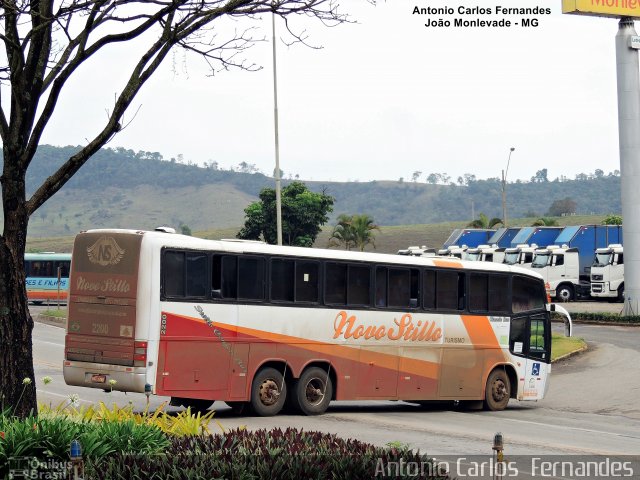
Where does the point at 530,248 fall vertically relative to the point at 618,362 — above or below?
above

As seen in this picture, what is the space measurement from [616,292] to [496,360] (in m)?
39.5

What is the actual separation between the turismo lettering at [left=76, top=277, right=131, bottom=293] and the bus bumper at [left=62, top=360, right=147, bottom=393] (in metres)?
1.30

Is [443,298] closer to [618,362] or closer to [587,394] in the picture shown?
[587,394]

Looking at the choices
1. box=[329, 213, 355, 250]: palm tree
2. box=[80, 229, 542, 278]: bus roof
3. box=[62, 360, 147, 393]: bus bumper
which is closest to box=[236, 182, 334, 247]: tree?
box=[329, 213, 355, 250]: palm tree

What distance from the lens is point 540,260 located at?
2485 inches

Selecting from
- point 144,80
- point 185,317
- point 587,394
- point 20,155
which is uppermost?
point 144,80

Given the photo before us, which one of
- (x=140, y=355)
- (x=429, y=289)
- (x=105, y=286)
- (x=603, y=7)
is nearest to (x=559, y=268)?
(x=603, y=7)

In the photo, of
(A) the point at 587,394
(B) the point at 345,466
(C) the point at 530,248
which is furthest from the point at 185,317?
(C) the point at 530,248

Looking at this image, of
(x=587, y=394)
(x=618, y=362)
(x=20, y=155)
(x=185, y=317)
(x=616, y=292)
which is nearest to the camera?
(x=20, y=155)

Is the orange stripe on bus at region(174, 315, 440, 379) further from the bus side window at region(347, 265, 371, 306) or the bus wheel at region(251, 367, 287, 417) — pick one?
the bus side window at region(347, 265, 371, 306)

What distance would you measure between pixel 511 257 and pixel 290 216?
2254 cm

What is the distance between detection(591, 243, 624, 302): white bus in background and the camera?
60750mm

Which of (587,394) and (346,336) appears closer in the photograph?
(346,336)

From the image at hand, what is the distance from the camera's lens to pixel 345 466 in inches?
366
